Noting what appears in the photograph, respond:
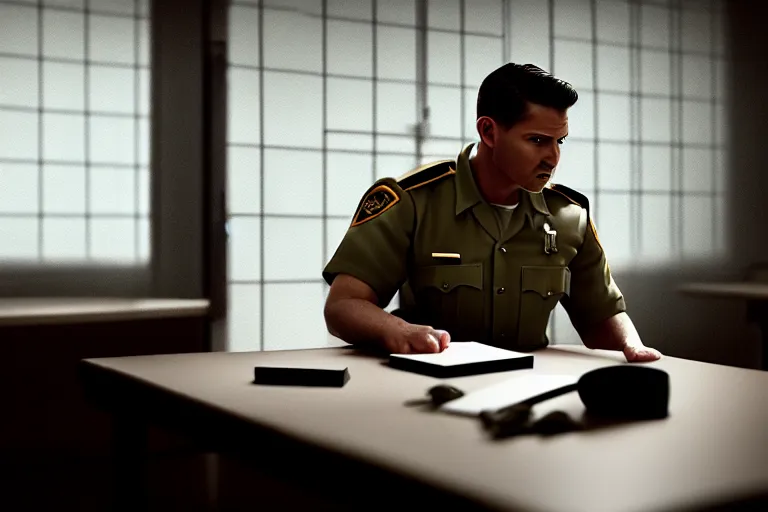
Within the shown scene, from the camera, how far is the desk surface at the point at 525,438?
714mm

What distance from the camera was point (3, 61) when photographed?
10.8 feet

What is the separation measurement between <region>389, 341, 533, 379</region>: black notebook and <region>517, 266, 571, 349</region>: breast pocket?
0.54 metres

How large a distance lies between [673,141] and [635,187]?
423 millimetres

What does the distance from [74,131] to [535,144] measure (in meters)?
2.25

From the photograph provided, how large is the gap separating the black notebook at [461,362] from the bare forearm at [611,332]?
64cm

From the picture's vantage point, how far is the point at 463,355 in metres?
1.46

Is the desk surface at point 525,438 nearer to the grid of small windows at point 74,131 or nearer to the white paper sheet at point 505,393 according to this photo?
the white paper sheet at point 505,393

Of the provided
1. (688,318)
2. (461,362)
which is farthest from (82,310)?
(688,318)

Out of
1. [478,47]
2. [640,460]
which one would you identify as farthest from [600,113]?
[640,460]

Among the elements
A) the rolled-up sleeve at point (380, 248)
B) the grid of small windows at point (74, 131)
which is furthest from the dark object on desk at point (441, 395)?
the grid of small windows at point (74, 131)

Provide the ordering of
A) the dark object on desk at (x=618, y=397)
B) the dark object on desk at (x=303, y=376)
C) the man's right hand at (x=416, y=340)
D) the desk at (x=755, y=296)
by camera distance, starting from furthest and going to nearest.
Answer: the desk at (x=755, y=296)
the man's right hand at (x=416, y=340)
the dark object on desk at (x=303, y=376)
the dark object on desk at (x=618, y=397)

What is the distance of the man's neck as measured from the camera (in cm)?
202

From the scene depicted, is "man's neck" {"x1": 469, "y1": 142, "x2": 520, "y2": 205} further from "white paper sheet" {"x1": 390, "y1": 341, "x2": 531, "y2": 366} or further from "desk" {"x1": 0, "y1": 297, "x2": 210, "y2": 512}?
"desk" {"x1": 0, "y1": 297, "x2": 210, "y2": 512}

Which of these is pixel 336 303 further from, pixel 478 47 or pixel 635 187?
pixel 635 187
